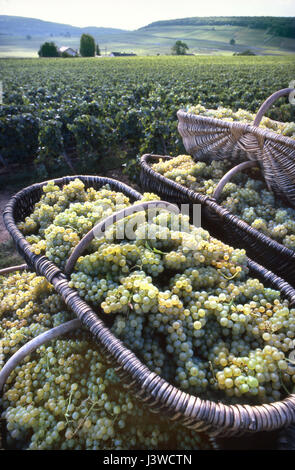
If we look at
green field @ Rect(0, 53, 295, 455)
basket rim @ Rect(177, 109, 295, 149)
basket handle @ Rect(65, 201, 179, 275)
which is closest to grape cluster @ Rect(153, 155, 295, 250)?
basket rim @ Rect(177, 109, 295, 149)

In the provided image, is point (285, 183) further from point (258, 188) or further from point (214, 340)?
point (214, 340)

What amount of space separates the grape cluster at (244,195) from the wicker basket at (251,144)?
0.15 m

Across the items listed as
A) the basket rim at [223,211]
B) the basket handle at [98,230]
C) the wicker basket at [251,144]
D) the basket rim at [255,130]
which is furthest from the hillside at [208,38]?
the basket handle at [98,230]

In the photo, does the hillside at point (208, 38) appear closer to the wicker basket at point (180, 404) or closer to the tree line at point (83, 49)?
the tree line at point (83, 49)

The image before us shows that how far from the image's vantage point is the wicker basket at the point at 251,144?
9.04 ft

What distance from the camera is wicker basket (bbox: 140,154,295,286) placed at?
97.2 inches

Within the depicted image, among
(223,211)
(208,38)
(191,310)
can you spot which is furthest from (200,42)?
(191,310)

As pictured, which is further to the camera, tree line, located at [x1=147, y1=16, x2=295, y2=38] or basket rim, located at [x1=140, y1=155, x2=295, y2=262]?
tree line, located at [x1=147, y1=16, x2=295, y2=38]

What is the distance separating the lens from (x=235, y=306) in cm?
169

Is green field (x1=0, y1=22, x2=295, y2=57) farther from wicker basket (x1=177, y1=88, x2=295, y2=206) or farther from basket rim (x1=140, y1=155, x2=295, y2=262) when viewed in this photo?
basket rim (x1=140, y1=155, x2=295, y2=262)

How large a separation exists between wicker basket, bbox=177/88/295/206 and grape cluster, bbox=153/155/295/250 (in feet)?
0.48

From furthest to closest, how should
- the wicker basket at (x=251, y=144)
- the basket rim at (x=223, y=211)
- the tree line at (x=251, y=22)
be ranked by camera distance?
the tree line at (x=251, y=22)
the wicker basket at (x=251, y=144)
the basket rim at (x=223, y=211)

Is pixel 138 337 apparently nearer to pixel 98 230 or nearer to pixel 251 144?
pixel 98 230

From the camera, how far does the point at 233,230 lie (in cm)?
279
